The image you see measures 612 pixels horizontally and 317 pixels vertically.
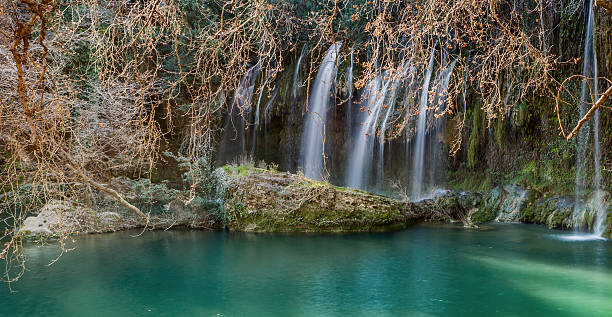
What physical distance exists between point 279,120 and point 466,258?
10.1m

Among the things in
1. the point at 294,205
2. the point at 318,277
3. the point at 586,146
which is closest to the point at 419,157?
the point at 586,146

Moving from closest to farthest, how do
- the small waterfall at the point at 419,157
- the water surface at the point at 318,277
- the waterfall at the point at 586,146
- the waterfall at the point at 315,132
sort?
the water surface at the point at 318,277 < the waterfall at the point at 586,146 < the small waterfall at the point at 419,157 < the waterfall at the point at 315,132

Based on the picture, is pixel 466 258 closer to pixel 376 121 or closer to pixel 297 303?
pixel 297 303

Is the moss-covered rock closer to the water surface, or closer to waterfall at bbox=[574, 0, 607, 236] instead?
the water surface

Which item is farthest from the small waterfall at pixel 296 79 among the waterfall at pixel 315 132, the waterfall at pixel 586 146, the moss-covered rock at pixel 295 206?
the waterfall at pixel 586 146

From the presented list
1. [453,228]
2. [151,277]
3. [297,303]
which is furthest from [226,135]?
[297,303]

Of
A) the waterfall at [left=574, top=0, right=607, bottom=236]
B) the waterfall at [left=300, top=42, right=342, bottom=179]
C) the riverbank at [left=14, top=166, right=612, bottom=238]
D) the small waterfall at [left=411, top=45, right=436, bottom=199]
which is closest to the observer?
the waterfall at [left=574, top=0, right=607, bottom=236]

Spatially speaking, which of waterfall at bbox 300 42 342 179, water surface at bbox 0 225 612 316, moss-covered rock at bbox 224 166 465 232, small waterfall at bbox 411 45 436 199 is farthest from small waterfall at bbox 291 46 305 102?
water surface at bbox 0 225 612 316

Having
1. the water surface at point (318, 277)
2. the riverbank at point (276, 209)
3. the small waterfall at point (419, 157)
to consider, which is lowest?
the water surface at point (318, 277)

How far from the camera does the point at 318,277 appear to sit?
6.72 metres

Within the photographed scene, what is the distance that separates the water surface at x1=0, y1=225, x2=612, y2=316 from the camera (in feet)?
17.8

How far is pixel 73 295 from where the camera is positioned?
588 centimetres

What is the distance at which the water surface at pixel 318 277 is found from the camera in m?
5.43

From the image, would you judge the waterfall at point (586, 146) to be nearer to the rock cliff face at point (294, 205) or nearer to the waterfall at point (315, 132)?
the rock cliff face at point (294, 205)
